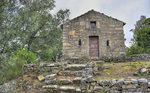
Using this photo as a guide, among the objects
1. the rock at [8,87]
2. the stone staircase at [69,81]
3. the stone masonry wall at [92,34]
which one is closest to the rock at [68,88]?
the stone staircase at [69,81]

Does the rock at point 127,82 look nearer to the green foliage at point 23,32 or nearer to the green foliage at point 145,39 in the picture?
the green foliage at point 23,32

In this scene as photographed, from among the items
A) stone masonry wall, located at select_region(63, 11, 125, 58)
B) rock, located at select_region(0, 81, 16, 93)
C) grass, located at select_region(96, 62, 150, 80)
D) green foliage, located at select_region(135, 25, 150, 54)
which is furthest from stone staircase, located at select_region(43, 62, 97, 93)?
green foliage, located at select_region(135, 25, 150, 54)

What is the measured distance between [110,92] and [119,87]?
0.40 metres

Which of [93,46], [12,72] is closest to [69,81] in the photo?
[12,72]

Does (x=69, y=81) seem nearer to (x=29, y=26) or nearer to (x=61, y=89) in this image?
(x=61, y=89)

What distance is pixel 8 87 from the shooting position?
22.4 ft

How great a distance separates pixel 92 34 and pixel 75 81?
7788 mm

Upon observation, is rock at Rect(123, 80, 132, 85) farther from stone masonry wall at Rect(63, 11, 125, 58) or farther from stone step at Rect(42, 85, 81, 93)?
stone masonry wall at Rect(63, 11, 125, 58)

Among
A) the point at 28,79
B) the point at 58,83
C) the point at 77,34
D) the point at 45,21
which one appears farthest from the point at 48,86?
the point at 45,21

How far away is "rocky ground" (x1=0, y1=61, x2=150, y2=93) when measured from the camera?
5496 mm

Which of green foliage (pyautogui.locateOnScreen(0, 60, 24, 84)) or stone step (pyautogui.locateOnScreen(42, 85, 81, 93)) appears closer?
stone step (pyautogui.locateOnScreen(42, 85, 81, 93))

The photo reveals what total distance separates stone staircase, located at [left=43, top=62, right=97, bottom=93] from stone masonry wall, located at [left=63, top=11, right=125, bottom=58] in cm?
539

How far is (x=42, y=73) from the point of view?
8016mm

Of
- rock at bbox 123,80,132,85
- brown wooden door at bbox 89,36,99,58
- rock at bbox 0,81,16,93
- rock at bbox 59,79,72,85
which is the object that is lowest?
rock at bbox 0,81,16,93
